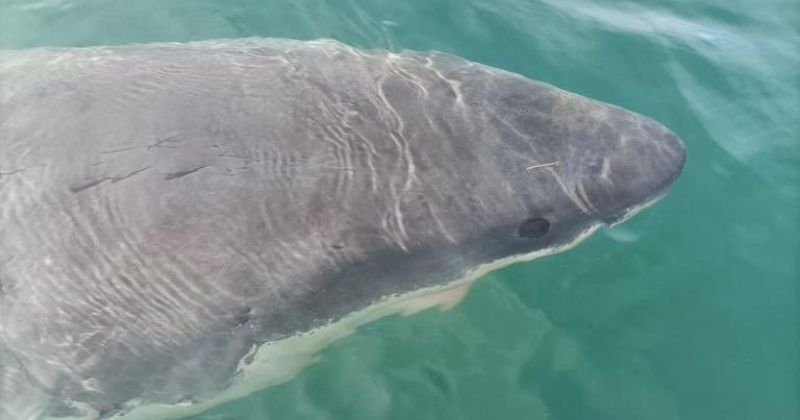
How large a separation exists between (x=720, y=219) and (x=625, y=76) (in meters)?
1.31

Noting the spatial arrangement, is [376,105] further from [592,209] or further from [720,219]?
[720,219]

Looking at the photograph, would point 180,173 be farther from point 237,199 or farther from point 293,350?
point 293,350

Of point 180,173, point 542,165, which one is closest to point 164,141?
point 180,173

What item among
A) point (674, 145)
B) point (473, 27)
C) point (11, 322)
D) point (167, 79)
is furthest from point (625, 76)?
point (11, 322)

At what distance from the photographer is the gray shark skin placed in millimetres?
2922

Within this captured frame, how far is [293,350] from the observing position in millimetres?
3303

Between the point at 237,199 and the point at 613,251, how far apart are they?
102 inches

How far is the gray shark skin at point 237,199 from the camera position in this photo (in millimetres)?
2922

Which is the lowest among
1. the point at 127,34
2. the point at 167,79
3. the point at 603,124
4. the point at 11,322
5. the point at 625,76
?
the point at 625,76

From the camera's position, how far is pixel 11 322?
294 centimetres

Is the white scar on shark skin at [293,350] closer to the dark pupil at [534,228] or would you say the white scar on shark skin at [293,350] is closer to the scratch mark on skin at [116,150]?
the dark pupil at [534,228]

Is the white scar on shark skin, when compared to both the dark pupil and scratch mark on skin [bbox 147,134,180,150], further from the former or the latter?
scratch mark on skin [bbox 147,134,180,150]

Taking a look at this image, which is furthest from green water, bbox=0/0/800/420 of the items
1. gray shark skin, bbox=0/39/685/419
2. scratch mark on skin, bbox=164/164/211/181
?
scratch mark on skin, bbox=164/164/211/181

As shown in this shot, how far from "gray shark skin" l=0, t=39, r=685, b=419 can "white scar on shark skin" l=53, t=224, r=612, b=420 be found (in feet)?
0.14
